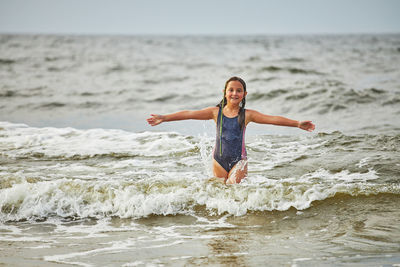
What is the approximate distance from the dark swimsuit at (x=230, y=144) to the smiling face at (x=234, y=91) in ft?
Result: 0.91

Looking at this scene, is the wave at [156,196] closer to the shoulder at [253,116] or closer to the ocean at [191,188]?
the ocean at [191,188]

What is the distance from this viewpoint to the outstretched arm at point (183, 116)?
18.5 ft

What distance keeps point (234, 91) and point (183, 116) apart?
0.74 m

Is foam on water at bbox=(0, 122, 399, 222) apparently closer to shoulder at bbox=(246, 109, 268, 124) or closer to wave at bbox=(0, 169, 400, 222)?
wave at bbox=(0, 169, 400, 222)

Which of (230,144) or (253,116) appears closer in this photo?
(253,116)

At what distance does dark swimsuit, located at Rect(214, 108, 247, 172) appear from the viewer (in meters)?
6.21

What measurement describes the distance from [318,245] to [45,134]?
677cm

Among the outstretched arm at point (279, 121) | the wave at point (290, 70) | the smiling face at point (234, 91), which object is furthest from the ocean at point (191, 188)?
the wave at point (290, 70)

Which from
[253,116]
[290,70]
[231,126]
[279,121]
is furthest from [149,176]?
[290,70]

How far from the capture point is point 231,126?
621cm

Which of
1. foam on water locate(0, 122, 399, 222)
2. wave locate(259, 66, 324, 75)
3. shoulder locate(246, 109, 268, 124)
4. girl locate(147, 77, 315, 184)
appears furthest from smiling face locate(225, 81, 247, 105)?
wave locate(259, 66, 324, 75)

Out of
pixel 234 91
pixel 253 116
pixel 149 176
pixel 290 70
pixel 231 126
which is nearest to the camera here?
pixel 234 91

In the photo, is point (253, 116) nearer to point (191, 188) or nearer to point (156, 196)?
point (191, 188)

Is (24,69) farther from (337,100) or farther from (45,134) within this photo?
(337,100)
